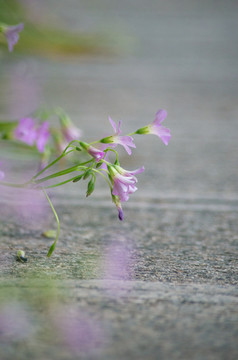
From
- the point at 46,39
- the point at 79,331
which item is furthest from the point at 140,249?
the point at 46,39

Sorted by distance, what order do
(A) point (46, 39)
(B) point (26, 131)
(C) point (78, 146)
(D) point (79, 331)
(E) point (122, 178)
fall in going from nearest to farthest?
(D) point (79, 331) < (E) point (122, 178) < (C) point (78, 146) < (B) point (26, 131) < (A) point (46, 39)

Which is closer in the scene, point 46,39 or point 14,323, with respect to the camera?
point 14,323

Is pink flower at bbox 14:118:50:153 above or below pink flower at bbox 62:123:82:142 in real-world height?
below

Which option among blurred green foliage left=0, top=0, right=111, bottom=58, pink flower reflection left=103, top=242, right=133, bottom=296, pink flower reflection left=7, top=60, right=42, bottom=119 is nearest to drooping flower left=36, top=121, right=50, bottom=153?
pink flower reflection left=103, top=242, right=133, bottom=296

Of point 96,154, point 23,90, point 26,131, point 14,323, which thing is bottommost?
point 14,323

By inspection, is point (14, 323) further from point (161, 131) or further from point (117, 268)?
point (161, 131)

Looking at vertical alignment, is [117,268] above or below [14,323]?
above

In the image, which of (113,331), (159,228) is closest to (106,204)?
(159,228)

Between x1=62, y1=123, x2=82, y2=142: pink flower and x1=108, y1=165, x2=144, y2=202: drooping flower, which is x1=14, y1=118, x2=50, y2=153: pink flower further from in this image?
x1=108, y1=165, x2=144, y2=202: drooping flower
